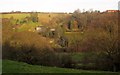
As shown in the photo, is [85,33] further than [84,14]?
No

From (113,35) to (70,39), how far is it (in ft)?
36.8

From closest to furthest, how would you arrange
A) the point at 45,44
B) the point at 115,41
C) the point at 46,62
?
the point at 46,62, the point at 115,41, the point at 45,44

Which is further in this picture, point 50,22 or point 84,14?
point 50,22

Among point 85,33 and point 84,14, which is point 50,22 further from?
point 85,33

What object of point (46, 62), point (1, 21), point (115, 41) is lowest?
point (46, 62)

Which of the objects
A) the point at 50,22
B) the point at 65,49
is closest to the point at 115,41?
the point at 65,49

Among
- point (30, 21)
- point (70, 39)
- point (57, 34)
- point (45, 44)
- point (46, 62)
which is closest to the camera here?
point (46, 62)

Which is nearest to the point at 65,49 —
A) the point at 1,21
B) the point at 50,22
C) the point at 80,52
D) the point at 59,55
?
the point at 80,52

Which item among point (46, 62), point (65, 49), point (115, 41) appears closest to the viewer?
point (46, 62)

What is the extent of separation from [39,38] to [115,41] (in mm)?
11164

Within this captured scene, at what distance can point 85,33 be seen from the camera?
132ft

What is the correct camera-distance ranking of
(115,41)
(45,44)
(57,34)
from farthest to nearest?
(57,34) < (45,44) < (115,41)

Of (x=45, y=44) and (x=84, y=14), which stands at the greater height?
(x=84, y=14)

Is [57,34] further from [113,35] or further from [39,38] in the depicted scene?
[113,35]
